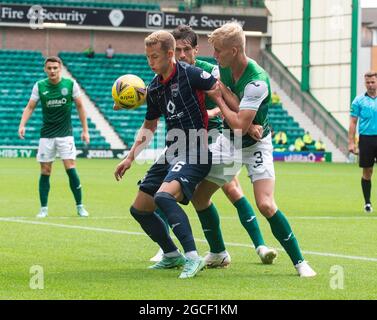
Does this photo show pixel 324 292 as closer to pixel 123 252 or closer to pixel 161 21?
pixel 123 252

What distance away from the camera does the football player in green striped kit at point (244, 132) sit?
28.0 feet

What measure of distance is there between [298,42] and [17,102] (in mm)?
13534

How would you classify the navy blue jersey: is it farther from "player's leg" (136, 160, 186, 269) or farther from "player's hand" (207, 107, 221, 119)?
"player's leg" (136, 160, 186, 269)

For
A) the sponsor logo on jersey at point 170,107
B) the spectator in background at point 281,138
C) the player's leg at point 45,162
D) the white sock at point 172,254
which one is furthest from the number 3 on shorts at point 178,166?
the spectator in background at point 281,138

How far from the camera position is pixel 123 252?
10719 mm

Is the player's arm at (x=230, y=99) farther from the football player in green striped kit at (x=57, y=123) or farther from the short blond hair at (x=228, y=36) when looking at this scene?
the football player in green striped kit at (x=57, y=123)

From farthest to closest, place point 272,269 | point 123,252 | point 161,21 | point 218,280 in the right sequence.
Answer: point 161,21
point 123,252
point 272,269
point 218,280

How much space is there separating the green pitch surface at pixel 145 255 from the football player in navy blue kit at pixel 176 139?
19.4 inches

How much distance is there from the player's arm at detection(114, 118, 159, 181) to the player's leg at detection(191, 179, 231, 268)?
0.63 m

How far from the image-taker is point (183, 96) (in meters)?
8.85

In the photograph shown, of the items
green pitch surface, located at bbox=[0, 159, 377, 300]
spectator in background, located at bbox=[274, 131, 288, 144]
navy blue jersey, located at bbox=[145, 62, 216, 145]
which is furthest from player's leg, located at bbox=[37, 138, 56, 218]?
spectator in background, located at bbox=[274, 131, 288, 144]

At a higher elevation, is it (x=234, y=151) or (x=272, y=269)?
(x=234, y=151)
